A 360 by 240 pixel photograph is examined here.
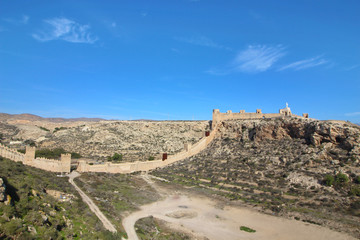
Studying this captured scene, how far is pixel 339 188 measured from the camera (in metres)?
25.8

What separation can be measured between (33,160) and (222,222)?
67.8ft

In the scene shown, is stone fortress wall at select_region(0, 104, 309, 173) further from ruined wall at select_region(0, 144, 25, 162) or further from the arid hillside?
the arid hillside

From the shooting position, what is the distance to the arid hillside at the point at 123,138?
5250 centimetres

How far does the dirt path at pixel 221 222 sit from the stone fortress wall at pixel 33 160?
38.8 ft

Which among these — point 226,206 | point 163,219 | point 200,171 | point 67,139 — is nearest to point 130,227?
point 163,219

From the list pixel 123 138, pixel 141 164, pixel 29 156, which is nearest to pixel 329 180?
pixel 141 164

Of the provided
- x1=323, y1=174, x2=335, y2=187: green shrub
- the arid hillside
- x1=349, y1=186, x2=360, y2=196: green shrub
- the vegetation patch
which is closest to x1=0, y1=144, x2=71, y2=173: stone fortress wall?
the vegetation patch

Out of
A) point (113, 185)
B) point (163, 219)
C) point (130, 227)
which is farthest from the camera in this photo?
point (113, 185)

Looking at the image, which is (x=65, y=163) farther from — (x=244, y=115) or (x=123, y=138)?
(x=244, y=115)

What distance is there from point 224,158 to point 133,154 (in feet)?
63.8

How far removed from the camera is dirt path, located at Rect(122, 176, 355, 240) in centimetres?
1864

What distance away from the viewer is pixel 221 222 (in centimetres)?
2152

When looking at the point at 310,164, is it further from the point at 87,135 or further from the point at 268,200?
the point at 87,135

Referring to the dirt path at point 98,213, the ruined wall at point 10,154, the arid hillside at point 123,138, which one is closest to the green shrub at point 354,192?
the dirt path at point 98,213
